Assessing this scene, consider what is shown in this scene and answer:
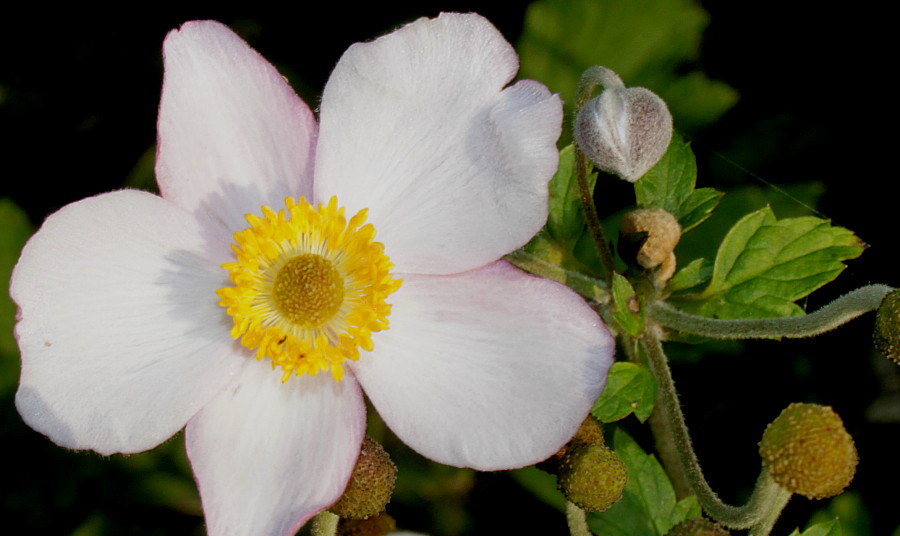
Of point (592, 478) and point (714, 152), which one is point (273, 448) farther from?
point (714, 152)

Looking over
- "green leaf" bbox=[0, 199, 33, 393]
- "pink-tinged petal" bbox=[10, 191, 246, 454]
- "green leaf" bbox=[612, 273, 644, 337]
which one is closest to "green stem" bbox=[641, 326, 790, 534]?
"green leaf" bbox=[612, 273, 644, 337]

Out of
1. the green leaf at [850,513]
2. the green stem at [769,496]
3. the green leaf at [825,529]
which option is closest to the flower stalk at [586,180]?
the green stem at [769,496]

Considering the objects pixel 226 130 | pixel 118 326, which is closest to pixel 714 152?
pixel 226 130

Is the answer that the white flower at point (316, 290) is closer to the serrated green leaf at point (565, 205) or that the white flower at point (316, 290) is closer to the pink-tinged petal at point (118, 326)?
the pink-tinged petal at point (118, 326)

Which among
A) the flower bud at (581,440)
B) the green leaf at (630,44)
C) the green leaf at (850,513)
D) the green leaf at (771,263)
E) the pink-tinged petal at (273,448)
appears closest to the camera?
the pink-tinged petal at (273,448)

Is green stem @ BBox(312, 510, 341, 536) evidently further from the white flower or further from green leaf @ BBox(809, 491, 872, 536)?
green leaf @ BBox(809, 491, 872, 536)

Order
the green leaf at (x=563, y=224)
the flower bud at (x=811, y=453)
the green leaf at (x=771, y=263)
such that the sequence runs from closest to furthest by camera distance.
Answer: the flower bud at (x=811, y=453) < the green leaf at (x=771, y=263) < the green leaf at (x=563, y=224)
